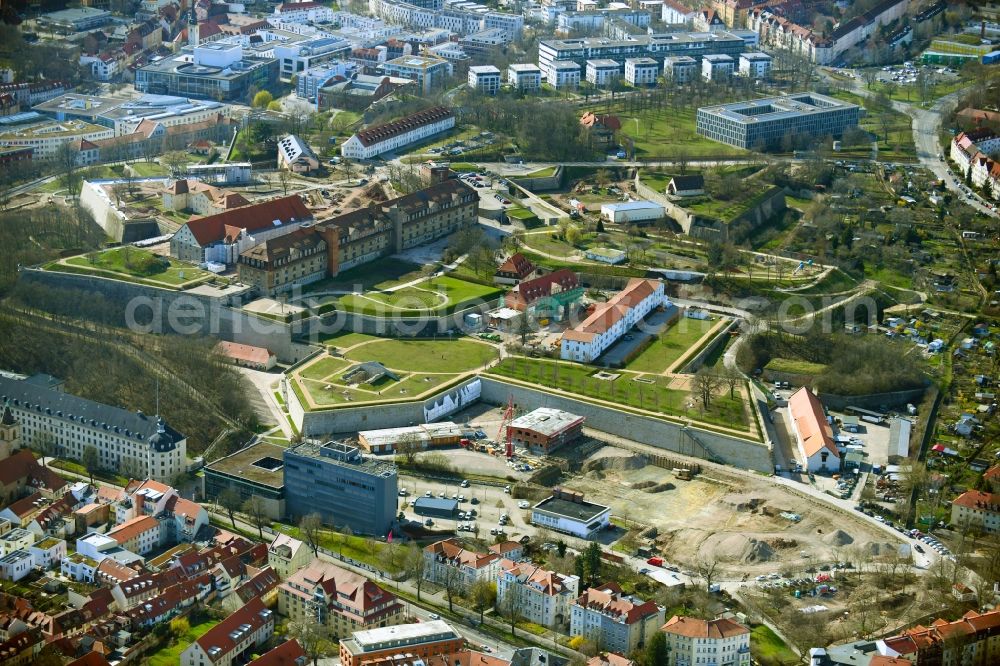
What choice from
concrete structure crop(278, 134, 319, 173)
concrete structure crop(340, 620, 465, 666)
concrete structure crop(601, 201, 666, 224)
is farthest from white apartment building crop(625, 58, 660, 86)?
concrete structure crop(340, 620, 465, 666)

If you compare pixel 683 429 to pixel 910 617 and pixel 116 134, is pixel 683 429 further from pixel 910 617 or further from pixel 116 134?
pixel 116 134

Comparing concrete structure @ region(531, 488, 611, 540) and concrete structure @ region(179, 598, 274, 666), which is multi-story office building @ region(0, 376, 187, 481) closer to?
concrete structure @ region(179, 598, 274, 666)

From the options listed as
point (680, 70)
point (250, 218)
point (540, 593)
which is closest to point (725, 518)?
point (540, 593)

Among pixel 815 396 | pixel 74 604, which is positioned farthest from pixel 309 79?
pixel 74 604

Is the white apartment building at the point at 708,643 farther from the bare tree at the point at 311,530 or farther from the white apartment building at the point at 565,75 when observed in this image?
the white apartment building at the point at 565,75

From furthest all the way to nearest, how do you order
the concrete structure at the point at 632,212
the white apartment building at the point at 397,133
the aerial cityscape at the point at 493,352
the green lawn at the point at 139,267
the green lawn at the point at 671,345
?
the white apartment building at the point at 397,133 → the concrete structure at the point at 632,212 → the green lawn at the point at 139,267 → the green lawn at the point at 671,345 → the aerial cityscape at the point at 493,352

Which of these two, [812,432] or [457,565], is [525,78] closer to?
[812,432]

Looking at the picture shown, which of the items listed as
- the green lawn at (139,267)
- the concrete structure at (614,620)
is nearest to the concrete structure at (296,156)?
the green lawn at (139,267)
